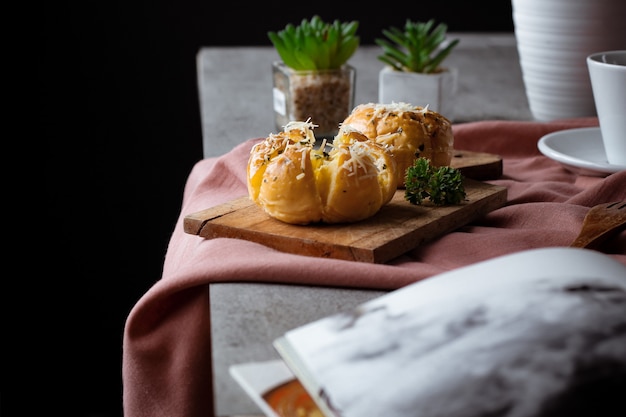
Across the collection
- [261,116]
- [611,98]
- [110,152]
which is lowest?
[110,152]

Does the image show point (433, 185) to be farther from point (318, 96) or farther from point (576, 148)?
point (318, 96)

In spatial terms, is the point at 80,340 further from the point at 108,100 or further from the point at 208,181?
the point at 208,181

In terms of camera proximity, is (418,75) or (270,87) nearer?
(418,75)

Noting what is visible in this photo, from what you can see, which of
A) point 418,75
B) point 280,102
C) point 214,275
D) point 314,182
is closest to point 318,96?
point 280,102

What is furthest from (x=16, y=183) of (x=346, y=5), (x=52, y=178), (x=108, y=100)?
(x=346, y=5)

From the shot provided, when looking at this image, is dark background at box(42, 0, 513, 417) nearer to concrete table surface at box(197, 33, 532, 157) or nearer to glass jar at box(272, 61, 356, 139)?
concrete table surface at box(197, 33, 532, 157)

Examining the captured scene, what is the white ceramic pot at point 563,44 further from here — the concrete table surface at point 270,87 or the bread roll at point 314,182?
the bread roll at point 314,182

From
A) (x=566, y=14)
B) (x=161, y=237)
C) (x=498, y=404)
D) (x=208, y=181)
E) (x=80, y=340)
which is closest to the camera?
(x=498, y=404)

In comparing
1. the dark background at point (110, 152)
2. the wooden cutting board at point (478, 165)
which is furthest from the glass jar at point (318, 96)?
the dark background at point (110, 152)

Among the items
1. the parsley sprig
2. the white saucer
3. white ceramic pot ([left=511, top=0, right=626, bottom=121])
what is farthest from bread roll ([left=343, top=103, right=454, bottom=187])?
white ceramic pot ([left=511, top=0, right=626, bottom=121])
